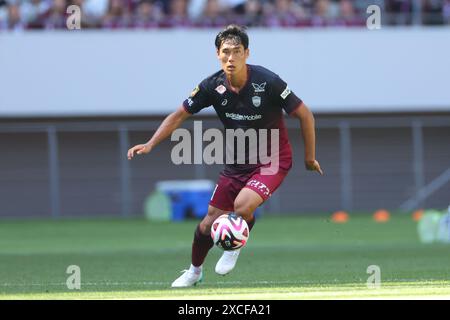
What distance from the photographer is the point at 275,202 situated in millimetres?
30625

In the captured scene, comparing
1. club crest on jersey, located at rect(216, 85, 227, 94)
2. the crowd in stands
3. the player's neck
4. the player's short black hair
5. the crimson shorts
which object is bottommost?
the crimson shorts

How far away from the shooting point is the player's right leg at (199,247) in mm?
11875

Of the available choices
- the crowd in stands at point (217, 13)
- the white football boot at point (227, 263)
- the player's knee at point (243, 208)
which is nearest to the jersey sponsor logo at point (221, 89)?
the player's knee at point (243, 208)

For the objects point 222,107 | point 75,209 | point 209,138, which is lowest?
point 75,209

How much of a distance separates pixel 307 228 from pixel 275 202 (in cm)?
661

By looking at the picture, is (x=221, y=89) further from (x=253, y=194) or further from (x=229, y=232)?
(x=229, y=232)

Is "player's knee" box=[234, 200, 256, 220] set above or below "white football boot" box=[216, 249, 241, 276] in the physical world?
above

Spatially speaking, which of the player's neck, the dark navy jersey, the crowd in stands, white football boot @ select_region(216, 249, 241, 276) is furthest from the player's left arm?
the crowd in stands

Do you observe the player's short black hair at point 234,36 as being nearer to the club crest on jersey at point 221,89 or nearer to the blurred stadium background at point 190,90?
the club crest on jersey at point 221,89

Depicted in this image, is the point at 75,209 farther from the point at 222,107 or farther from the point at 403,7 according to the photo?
the point at 222,107

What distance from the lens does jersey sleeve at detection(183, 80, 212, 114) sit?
1183cm

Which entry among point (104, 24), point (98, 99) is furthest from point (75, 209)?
point (104, 24)

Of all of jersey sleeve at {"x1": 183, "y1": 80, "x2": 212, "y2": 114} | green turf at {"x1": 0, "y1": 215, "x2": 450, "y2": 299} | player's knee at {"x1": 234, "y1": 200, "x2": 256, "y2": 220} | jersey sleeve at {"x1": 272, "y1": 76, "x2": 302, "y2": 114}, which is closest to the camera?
green turf at {"x1": 0, "y1": 215, "x2": 450, "y2": 299}

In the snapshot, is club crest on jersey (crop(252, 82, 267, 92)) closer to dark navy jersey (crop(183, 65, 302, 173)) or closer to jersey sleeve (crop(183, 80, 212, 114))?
dark navy jersey (crop(183, 65, 302, 173))
